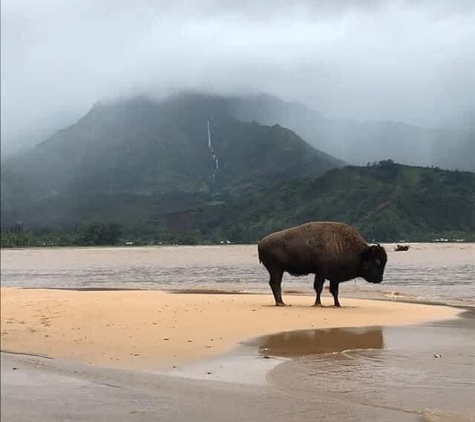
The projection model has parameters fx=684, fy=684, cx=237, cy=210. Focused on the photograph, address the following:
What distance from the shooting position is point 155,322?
1631 cm

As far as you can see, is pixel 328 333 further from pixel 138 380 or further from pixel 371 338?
pixel 138 380

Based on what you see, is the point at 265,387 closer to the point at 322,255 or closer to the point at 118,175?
the point at 322,255

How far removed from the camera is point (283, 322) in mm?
17156

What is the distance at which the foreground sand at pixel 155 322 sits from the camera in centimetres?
1245

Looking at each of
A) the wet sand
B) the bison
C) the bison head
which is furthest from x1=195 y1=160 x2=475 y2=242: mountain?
the wet sand

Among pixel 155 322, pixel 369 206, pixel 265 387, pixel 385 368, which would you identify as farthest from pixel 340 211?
pixel 265 387

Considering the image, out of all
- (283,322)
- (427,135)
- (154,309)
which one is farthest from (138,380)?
(427,135)

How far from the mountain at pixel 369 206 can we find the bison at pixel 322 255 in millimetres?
13033

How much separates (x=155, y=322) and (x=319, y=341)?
4191mm

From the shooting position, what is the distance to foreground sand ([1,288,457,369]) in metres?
12.5

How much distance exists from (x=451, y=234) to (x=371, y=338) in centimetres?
4859

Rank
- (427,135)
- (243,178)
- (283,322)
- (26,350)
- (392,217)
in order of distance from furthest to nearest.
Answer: (243,178)
(392,217)
(427,135)
(283,322)
(26,350)

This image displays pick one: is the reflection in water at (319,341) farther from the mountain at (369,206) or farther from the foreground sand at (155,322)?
the mountain at (369,206)

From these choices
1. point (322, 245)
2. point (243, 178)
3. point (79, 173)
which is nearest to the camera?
point (322, 245)
